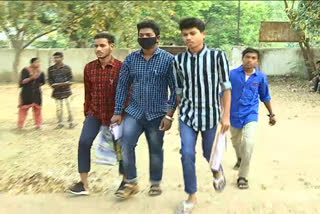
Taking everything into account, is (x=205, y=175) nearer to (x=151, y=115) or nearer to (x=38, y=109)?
(x=151, y=115)

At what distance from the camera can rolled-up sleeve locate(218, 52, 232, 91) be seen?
3.90 meters

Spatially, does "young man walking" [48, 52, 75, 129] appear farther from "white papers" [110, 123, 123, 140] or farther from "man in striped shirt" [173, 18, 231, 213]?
"man in striped shirt" [173, 18, 231, 213]

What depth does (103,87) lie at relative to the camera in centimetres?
434

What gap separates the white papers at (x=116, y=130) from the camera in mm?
4254

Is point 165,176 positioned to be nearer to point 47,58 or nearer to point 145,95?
point 145,95

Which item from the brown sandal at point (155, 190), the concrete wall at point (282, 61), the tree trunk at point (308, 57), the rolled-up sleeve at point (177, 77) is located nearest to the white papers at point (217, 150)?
the rolled-up sleeve at point (177, 77)

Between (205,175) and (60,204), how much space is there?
6.29 feet

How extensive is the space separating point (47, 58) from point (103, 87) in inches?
488

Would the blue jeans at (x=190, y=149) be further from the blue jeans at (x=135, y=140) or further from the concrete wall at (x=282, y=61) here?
the concrete wall at (x=282, y=61)

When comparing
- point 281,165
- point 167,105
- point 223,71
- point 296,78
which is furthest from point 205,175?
point 296,78

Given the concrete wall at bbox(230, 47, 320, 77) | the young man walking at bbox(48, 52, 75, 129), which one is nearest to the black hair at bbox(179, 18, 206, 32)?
the young man walking at bbox(48, 52, 75, 129)

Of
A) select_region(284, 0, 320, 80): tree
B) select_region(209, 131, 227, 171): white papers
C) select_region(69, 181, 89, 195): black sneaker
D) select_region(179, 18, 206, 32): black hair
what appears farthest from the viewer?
select_region(284, 0, 320, 80): tree

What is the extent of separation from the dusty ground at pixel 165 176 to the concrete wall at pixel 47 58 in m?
7.04

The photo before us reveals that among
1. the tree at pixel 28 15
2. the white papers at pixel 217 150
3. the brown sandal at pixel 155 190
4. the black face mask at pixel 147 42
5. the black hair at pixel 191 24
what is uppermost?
the tree at pixel 28 15
